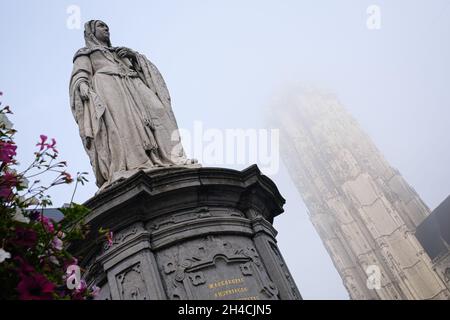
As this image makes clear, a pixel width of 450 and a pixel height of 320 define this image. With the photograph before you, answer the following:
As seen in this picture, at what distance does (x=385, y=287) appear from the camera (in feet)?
149

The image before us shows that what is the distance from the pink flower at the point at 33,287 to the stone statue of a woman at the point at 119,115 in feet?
8.47

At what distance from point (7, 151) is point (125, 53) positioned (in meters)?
3.98

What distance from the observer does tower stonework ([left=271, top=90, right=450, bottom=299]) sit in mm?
44156

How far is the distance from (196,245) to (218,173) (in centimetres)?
67

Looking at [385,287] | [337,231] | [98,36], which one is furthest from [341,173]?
[98,36]

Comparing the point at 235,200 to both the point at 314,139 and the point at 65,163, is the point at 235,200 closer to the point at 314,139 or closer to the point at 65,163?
the point at 65,163

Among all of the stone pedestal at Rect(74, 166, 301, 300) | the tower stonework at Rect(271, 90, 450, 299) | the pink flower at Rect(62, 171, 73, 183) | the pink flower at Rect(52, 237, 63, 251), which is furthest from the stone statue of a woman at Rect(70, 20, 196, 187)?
the tower stonework at Rect(271, 90, 450, 299)

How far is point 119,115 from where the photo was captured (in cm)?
460

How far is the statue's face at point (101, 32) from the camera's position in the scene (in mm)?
5648

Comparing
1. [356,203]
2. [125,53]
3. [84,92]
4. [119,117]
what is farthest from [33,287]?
[356,203]

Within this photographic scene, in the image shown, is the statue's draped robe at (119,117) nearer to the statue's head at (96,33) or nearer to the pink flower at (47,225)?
the statue's head at (96,33)

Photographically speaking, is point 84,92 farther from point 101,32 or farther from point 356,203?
point 356,203

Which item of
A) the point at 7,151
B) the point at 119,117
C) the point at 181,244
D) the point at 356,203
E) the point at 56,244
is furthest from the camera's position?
the point at 356,203

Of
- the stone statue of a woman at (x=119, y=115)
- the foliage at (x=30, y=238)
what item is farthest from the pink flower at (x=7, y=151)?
the stone statue of a woman at (x=119, y=115)
